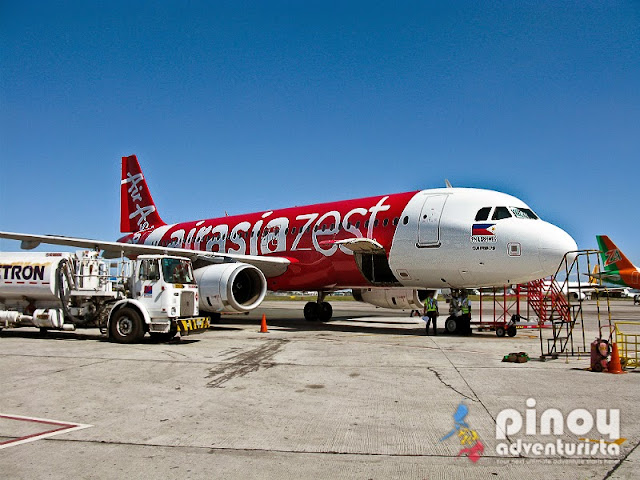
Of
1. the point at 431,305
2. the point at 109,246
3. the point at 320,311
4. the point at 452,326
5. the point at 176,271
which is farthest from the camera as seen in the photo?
the point at 320,311

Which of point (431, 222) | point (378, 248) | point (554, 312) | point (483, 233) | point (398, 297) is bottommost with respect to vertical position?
point (554, 312)

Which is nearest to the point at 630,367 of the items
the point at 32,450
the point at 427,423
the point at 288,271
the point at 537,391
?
the point at 537,391

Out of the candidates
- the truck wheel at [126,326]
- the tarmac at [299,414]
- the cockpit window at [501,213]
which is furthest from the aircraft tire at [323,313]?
the tarmac at [299,414]

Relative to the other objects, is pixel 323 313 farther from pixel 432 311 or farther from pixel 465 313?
pixel 465 313

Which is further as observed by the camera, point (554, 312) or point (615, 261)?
point (615, 261)

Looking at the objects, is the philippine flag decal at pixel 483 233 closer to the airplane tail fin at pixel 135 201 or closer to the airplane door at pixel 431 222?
the airplane door at pixel 431 222

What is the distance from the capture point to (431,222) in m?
15.1

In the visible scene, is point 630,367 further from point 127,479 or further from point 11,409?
point 11,409

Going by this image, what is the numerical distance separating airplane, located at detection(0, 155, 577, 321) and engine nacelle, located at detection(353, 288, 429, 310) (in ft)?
0.11

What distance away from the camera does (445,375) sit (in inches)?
336

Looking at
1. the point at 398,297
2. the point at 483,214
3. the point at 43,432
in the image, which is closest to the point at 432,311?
the point at 398,297

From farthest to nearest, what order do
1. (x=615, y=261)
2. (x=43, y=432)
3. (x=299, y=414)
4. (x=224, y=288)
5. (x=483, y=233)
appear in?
(x=615, y=261) < (x=224, y=288) < (x=483, y=233) < (x=299, y=414) < (x=43, y=432)

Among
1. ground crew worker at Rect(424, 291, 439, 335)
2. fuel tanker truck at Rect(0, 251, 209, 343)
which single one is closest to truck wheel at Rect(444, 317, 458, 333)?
ground crew worker at Rect(424, 291, 439, 335)

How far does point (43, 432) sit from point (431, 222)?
11538 mm
